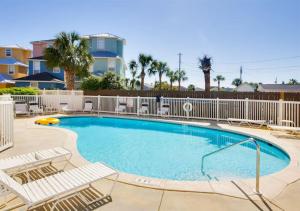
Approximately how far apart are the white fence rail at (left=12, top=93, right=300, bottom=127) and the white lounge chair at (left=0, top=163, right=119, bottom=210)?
30.1 feet

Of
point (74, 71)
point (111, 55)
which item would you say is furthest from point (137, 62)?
point (74, 71)

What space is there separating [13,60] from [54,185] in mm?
38093

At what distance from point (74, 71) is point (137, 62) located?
13515 mm

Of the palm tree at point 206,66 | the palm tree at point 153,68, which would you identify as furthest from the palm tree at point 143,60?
the palm tree at point 206,66

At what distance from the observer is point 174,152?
7.41m

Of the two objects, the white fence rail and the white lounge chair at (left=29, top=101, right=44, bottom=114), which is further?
the white lounge chair at (left=29, top=101, right=44, bottom=114)

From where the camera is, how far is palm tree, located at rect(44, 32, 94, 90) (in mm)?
18766

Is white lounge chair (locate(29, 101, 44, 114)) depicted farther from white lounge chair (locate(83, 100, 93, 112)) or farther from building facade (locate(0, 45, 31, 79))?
building facade (locate(0, 45, 31, 79))

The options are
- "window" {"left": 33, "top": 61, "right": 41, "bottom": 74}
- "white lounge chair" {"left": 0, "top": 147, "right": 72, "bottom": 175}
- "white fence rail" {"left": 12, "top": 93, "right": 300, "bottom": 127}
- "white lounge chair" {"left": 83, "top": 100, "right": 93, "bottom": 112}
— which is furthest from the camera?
"window" {"left": 33, "top": 61, "right": 41, "bottom": 74}

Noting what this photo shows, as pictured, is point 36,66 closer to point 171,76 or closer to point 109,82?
point 109,82

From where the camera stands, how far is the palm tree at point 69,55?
18.8 meters

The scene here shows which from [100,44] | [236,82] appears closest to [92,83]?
[100,44]

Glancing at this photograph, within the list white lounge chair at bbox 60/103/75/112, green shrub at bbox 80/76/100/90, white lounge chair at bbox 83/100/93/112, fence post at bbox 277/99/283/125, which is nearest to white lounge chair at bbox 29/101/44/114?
white lounge chair at bbox 60/103/75/112

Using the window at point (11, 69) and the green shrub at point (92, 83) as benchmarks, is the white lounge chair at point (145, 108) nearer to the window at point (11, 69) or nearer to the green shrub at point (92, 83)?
the green shrub at point (92, 83)
